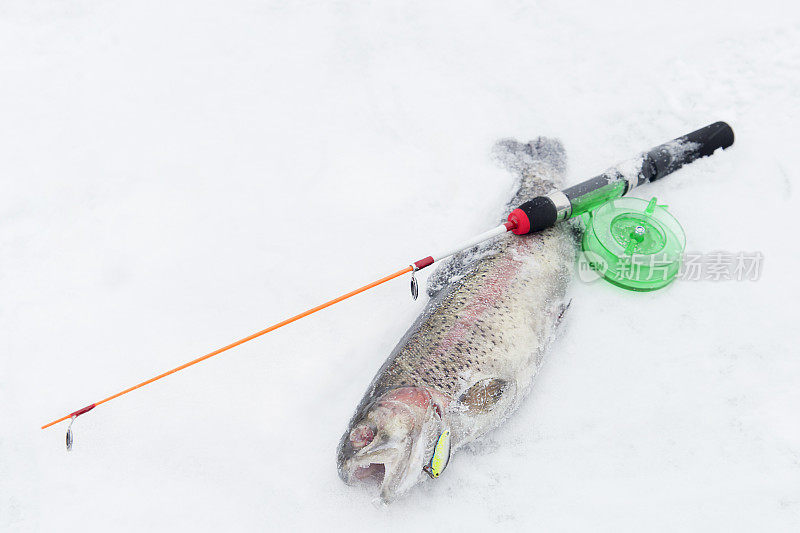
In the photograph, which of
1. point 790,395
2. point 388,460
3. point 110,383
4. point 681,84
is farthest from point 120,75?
point 790,395

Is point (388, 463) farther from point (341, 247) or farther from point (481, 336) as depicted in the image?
point (341, 247)

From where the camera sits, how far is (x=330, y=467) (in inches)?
83.6

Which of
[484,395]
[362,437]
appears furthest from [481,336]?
[362,437]

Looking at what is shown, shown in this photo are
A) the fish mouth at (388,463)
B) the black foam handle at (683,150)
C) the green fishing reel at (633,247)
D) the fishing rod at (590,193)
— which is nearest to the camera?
the fish mouth at (388,463)

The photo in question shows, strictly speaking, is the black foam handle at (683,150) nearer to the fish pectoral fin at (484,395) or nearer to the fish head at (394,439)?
the fish pectoral fin at (484,395)

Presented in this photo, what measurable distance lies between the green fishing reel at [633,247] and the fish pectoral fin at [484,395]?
0.71 m

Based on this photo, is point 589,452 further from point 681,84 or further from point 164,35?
point 164,35

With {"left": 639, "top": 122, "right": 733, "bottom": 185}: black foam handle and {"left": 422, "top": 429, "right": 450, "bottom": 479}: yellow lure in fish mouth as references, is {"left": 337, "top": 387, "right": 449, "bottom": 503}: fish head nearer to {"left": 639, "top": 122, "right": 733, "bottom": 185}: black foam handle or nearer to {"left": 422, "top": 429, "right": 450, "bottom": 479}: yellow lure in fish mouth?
{"left": 422, "top": 429, "right": 450, "bottom": 479}: yellow lure in fish mouth

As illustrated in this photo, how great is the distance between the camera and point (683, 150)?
272cm

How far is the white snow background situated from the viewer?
2090mm

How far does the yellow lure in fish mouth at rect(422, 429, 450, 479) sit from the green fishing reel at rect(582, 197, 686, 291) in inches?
39.7

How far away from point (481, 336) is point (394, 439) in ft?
1.65

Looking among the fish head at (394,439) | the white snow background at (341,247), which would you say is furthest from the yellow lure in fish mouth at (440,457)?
the white snow background at (341,247)

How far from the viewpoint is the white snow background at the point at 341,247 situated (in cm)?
209
